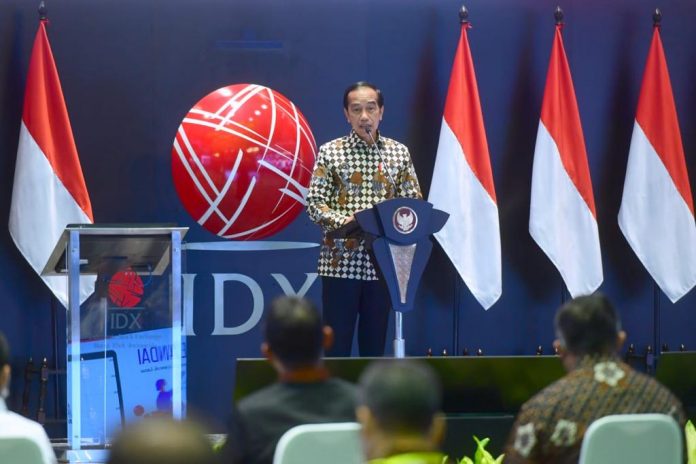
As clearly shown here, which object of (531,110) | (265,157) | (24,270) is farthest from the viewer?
(531,110)

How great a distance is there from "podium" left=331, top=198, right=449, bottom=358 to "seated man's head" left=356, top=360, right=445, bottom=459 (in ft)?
7.82

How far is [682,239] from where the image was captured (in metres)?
6.65

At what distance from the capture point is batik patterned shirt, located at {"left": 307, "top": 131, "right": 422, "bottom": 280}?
5.20 metres

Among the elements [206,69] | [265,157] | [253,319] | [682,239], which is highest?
[206,69]

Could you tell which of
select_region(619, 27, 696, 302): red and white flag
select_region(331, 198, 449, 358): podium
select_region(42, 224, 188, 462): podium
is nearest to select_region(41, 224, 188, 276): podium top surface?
select_region(42, 224, 188, 462): podium

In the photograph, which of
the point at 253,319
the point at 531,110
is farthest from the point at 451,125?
the point at 253,319

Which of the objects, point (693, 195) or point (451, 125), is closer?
point (451, 125)

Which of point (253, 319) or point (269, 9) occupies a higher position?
point (269, 9)

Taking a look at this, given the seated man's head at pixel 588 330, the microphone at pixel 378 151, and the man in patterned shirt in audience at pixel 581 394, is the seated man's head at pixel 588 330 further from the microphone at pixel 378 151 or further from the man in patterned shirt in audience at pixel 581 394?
the microphone at pixel 378 151

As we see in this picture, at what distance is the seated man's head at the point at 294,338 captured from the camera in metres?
2.82

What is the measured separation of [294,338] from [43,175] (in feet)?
12.2

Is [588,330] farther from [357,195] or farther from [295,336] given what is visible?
[357,195]

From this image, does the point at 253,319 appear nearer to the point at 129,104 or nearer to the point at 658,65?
the point at 129,104

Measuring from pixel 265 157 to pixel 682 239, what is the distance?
2520mm
